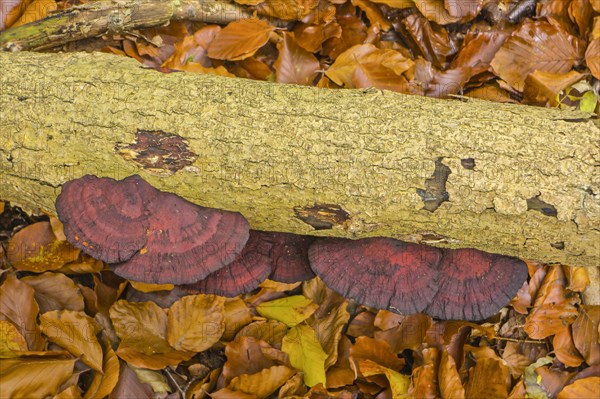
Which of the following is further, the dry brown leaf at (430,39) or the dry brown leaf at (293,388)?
the dry brown leaf at (430,39)

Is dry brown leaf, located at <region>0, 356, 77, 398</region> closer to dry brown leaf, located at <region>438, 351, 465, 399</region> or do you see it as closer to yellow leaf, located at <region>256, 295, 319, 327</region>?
yellow leaf, located at <region>256, 295, 319, 327</region>

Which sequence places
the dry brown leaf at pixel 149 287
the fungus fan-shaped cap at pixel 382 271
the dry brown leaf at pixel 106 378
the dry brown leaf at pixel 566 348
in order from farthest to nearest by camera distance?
the dry brown leaf at pixel 566 348, the dry brown leaf at pixel 149 287, the dry brown leaf at pixel 106 378, the fungus fan-shaped cap at pixel 382 271


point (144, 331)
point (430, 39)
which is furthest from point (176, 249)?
point (430, 39)

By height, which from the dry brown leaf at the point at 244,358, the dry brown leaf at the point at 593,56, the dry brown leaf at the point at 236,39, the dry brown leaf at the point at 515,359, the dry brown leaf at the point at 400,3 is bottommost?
the dry brown leaf at the point at 515,359

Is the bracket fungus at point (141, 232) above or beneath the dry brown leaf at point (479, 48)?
beneath

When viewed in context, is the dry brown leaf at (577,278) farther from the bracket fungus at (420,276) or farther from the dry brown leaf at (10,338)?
the dry brown leaf at (10,338)

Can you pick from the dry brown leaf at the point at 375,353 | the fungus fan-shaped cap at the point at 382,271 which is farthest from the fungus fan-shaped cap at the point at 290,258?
the dry brown leaf at the point at 375,353

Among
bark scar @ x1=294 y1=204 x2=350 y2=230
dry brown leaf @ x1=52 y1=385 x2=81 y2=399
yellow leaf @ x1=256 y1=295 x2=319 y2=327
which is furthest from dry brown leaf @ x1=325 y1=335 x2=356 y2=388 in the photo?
dry brown leaf @ x1=52 y1=385 x2=81 y2=399

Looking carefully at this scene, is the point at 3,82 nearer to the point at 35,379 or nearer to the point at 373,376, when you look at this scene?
the point at 35,379
